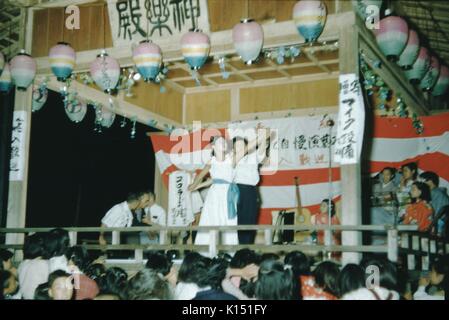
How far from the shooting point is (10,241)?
766 cm

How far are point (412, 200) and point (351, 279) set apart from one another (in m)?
3.69

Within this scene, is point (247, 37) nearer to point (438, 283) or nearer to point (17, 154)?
point (438, 283)

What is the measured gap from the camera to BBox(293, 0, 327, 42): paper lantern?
5.60m

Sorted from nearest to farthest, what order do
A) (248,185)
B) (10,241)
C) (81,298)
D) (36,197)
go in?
(81,298) → (248,185) → (10,241) → (36,197)

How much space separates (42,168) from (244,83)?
4.99m

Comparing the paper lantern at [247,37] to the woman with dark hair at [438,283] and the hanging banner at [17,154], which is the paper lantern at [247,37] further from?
the hanging banner at [17,154]

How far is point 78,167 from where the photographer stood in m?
11.7

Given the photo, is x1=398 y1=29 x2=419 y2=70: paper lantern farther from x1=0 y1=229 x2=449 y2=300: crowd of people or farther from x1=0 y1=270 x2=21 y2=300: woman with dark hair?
x1=0 y1=270 x2=21 y2=300: woman with dark hair

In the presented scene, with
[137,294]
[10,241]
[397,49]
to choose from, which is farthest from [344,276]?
[10,241]

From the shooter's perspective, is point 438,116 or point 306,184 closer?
point 438,116

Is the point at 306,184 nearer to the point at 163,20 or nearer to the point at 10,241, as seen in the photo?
the point at 163,20

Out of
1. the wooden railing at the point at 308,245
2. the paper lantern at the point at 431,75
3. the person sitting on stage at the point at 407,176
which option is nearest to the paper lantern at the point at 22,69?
the wooden railing at the point at 308,245

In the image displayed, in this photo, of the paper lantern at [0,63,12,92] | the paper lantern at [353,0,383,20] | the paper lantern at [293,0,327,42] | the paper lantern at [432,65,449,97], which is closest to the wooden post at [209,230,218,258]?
the paper lantern at [293,0,327,42]

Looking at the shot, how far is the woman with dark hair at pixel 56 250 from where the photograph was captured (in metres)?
5.31
